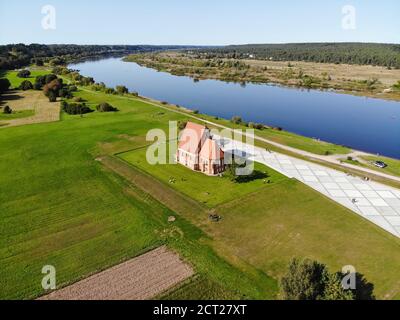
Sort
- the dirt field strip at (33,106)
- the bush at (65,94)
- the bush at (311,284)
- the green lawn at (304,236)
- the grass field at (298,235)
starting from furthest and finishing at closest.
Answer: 1. the bush at (65,94)
2. the dirt field strip at (33,106)
3. the grass field at (298,235)
4. the green lawn at (304,236)
5. the bush at (311,284)

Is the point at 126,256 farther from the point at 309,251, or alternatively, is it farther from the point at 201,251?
the point at 309,251

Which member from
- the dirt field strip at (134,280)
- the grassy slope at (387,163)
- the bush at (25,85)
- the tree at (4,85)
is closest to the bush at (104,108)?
the tree at (4,85)

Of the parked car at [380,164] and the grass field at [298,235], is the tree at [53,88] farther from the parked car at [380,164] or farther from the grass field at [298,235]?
the parked car at [380,164]

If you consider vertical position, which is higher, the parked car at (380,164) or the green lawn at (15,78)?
the green lawn at (15,78)

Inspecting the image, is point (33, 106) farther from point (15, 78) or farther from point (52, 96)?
point (15, 78)

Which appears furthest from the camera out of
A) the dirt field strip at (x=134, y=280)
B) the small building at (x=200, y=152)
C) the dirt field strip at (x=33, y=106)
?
the dirt field strip at (x=33, y=106)

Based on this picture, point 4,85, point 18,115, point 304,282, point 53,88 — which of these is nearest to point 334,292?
point 304,282

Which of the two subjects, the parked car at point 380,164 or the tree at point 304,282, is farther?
the parked car at point 380,164

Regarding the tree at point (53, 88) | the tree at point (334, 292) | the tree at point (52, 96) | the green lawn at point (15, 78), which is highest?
the green lawn at point (15, 78)
